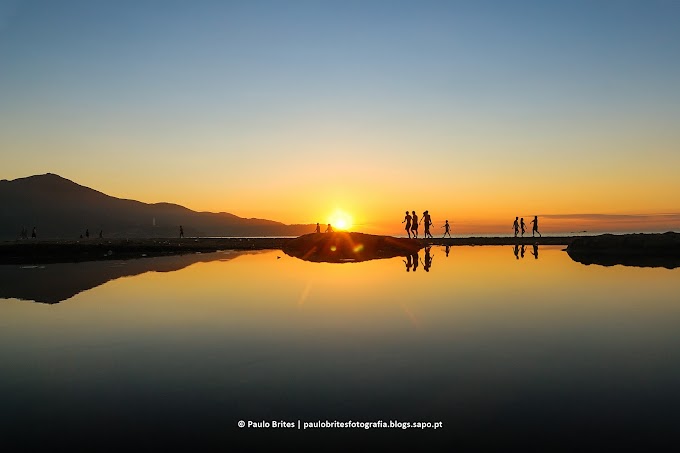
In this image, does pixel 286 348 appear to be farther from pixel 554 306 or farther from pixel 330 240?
pixel 330 240

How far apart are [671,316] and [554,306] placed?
3.03m

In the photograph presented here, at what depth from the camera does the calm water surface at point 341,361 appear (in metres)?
6.73

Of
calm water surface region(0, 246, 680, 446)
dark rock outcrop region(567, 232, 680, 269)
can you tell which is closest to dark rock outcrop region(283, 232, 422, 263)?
dark rock outcrop region(567, 232, 680, 269)

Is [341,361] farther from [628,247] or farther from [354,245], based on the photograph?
[628,247]

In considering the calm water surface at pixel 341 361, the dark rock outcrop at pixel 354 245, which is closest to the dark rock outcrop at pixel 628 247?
the dark rock outcrop at pixel 354 245

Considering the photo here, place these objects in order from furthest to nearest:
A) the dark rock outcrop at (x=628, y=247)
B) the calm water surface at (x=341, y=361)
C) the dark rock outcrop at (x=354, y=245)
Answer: the dark rock outcrop at (x=354, y=245) < the dark rock outcrop at (x=628, y=247) < the calm water surface at (x=341, y=361)

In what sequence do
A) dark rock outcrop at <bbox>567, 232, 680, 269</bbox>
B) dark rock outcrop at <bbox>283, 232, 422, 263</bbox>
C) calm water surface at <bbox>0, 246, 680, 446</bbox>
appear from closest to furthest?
calm water surface at <bbox>0, 246, 680, 446</bbox>
dark rock outcrop at <bbox>567, 232, 680, 269</bbox>
dark rock outcrop at <bbox>283, 232, 422, 263</bbox>

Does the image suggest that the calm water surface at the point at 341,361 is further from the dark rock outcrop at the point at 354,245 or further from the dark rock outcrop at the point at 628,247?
the dark rock outcrop at the point at 354,245

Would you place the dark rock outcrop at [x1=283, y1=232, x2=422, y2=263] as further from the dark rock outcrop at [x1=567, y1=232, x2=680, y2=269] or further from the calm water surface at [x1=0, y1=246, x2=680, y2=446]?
the calm water surface at [x1=0, y1=246, x2=680, y2=446]

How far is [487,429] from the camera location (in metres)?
6.31

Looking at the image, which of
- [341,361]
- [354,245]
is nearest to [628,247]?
[354,245]

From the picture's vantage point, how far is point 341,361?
31.0ft

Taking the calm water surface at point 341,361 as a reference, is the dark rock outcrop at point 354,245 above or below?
above

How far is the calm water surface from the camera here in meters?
6.73
